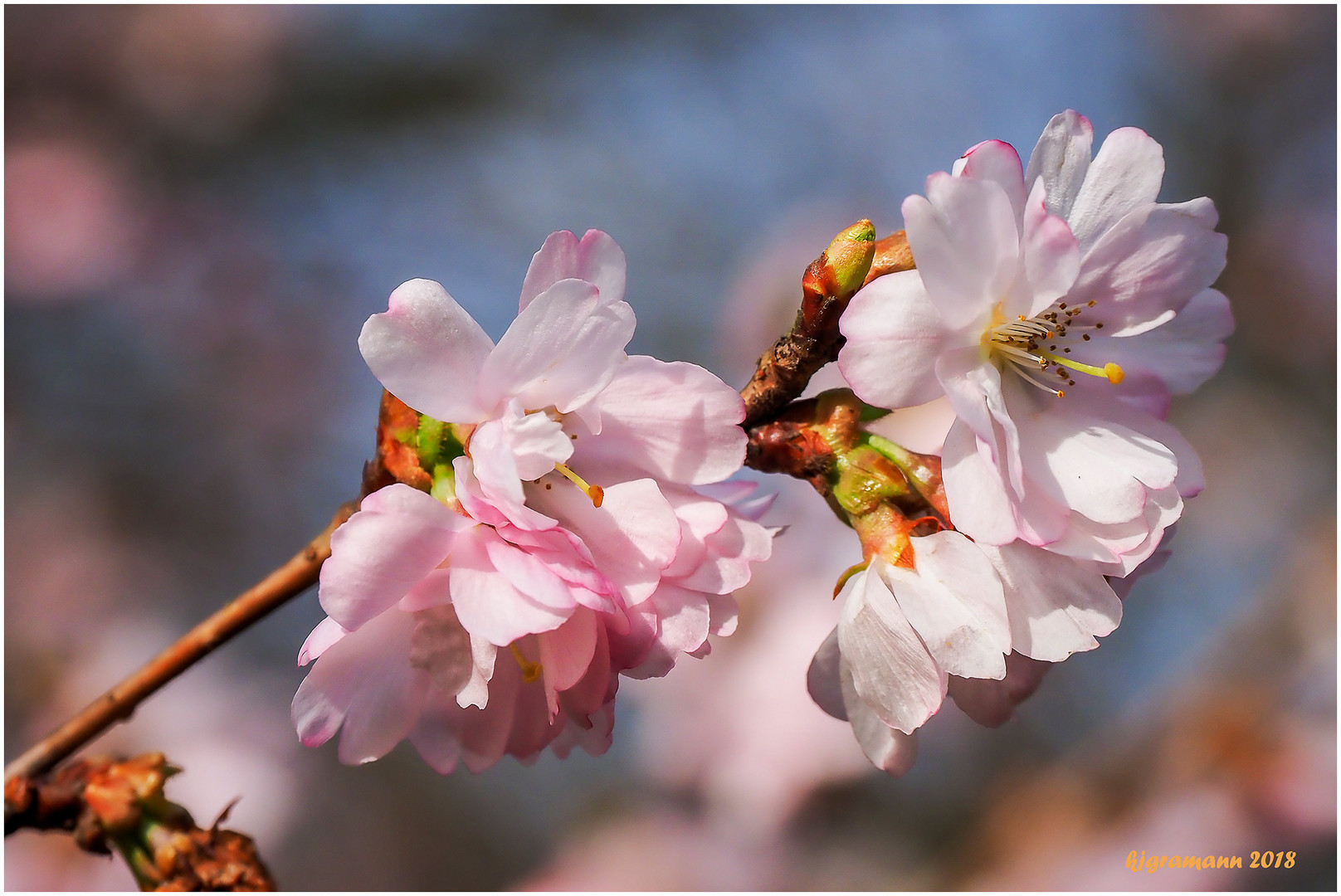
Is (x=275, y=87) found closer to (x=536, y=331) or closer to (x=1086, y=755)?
Answer: (x=536, y=331)

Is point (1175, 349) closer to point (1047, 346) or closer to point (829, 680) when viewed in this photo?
point (1047, 346)

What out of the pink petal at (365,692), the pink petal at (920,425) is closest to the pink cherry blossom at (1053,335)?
the pink petal at (365,692)

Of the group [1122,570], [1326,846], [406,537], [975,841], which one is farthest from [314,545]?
[1326,846]

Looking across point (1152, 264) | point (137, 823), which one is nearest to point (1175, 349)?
Result: point (1152, 264)

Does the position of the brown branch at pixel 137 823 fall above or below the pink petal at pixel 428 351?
below

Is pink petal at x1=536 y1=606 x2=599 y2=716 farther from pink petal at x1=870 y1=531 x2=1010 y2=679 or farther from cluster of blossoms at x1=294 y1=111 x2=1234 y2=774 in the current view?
pink petal at x1=870 y1=531 x2=1010 y2=679

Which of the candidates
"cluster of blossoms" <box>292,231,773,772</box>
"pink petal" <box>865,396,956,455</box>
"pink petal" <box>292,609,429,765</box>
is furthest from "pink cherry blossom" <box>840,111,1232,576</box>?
"pink petal" <box>865,396,956,455</box>

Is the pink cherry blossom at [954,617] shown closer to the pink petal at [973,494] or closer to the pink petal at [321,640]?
the pink petal at [973,494]
